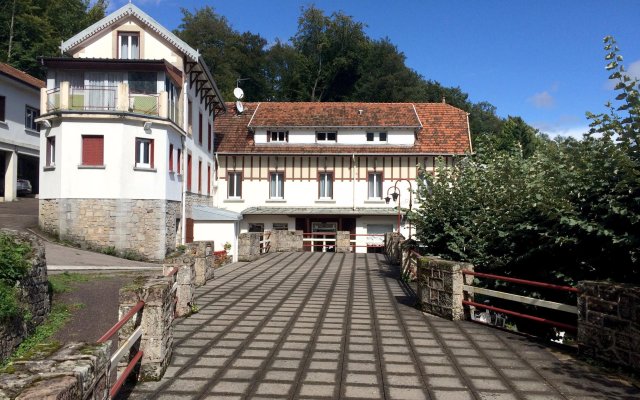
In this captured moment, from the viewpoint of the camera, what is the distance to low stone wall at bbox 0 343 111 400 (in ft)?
9.35

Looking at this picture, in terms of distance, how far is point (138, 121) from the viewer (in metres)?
22.6

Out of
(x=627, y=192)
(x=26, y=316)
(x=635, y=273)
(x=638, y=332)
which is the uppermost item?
(x=627, y=192)

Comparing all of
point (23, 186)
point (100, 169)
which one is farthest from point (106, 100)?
point (23, 186)

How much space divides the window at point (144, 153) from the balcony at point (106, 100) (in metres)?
1.25

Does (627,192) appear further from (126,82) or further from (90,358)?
(126,82)

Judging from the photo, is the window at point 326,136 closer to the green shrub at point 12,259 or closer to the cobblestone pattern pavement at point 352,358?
the green shrub at point 12,259

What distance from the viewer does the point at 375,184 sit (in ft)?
105

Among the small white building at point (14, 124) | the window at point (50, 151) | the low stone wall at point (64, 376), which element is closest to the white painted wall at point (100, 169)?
the window at point (50, 151)

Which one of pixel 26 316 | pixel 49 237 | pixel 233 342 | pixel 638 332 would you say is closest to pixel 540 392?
pixel 638 332

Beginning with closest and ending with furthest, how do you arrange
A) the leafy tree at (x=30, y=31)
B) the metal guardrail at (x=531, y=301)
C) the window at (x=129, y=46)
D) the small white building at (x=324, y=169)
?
the metal guardrail at (x=531, y=301) < the window at (x=129, y=46) < the small white building at (x=324, y=169) < the leafy tree at (x=30, y=31)

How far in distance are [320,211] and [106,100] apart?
45.0 ft

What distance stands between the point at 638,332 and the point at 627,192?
6.83 feet

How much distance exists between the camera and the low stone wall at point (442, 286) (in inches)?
344

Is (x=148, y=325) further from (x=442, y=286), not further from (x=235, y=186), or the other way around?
(x=235, y=186)
